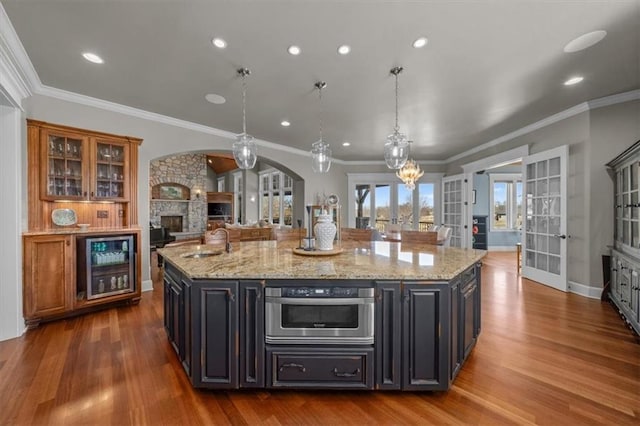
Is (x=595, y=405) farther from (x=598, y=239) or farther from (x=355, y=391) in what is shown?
(x=598, y=239)

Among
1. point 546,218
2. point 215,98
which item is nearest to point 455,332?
point 215,98

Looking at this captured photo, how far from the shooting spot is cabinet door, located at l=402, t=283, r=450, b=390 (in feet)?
5.54

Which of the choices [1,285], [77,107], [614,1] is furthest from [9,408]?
[614,1]

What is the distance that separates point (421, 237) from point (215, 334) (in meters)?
2.67

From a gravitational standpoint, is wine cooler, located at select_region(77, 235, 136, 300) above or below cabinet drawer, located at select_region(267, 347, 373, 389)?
above

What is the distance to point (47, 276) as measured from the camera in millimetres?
2857

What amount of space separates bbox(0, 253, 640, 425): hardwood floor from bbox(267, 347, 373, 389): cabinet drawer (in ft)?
0.36

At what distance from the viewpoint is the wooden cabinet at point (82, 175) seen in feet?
9.62

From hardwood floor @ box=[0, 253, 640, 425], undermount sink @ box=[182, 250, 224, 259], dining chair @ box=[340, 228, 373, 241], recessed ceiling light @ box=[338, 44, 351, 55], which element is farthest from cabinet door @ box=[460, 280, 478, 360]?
recessed ceiling light @ box=[338, 44, 351, 55]

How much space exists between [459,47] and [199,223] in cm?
1046

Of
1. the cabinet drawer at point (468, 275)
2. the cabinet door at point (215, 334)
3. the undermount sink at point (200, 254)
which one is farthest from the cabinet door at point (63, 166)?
the cabinet drawer at point (468, 275)

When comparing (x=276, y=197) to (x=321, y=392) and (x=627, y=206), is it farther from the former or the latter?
(x=627, y=206)

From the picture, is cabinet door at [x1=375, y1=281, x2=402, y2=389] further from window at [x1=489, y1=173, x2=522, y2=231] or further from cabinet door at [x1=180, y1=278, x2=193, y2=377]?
window at [x1=489, y1=173, x2=522, y2=231]

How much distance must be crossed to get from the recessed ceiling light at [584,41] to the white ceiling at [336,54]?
0.07m
